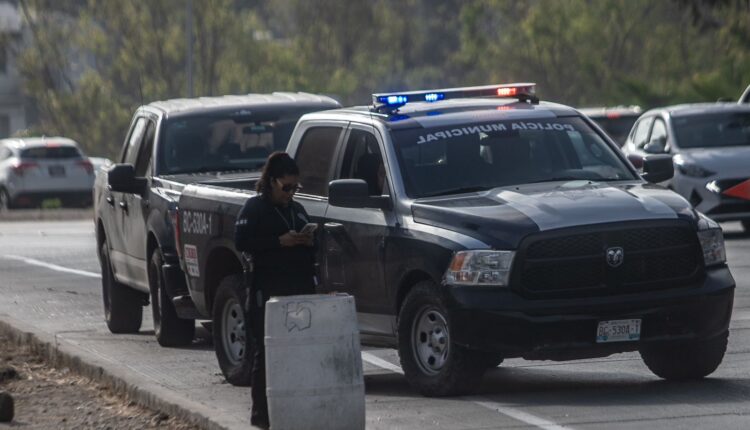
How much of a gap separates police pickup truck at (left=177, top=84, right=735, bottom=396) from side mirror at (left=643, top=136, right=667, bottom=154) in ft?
33.8

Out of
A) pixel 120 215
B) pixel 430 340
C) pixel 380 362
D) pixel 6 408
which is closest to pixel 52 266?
pixel 120 215

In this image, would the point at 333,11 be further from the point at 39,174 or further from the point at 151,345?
the point at 151,345

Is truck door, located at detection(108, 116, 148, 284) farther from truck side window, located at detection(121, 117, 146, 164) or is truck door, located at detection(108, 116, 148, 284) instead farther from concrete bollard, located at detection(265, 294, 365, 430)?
concrete bollard, located at detection(265, 294, 365, 430)

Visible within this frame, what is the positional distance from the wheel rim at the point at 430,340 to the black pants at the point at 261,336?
103 centimetres

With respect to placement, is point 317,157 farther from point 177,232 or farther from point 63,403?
point 63,403

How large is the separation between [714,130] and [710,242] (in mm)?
12485

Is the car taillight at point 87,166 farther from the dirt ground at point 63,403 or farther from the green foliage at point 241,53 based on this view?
the dirt ground at point 63,403

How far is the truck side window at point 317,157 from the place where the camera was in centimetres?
1166

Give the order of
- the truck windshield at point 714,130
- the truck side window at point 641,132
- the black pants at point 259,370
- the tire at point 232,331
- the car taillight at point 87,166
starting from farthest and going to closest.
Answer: the car taillight at point 87,166, the truck side window at point 641,132, the truck windshield at point 714,130, the tire at point 232,331, the black pants at point 259,370

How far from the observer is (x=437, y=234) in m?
10.1

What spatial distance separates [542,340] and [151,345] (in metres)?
5.02

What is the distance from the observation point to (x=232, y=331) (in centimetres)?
1137

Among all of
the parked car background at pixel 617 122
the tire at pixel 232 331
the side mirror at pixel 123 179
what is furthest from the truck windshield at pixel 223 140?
the parked car background at pixel 617 122

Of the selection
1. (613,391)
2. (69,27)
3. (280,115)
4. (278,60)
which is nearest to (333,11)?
(278,60)
